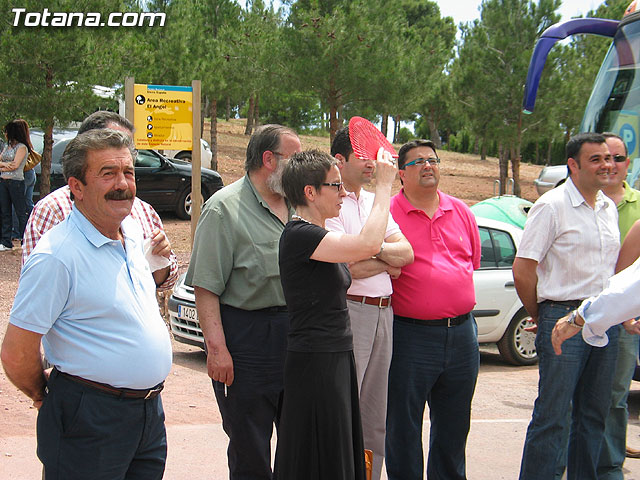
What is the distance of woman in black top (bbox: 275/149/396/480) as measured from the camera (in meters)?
3.29

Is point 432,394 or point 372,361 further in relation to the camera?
point 432,394

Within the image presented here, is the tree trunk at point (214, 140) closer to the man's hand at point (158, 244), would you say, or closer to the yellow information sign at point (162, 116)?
the yellow information sign at point (162, 116)

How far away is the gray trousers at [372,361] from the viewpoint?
3.93 meters

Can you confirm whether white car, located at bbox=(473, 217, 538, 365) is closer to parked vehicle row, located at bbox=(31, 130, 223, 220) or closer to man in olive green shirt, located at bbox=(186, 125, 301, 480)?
man in olive green shirt, located at bbox=(186, 125, 301, 480)

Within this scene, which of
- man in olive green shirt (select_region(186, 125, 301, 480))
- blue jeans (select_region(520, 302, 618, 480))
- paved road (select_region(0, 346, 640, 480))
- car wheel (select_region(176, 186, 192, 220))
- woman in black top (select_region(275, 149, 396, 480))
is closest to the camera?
woman in black top (select_region(275, 149, 396, 480))

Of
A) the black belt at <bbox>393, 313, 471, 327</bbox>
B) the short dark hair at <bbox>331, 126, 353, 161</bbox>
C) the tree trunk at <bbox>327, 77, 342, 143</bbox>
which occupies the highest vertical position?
the tree trunk at <bbox>327, 77, 342, 143</bbox>

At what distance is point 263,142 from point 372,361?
4.12ft

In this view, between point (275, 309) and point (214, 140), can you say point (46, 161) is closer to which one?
point (275, 309)

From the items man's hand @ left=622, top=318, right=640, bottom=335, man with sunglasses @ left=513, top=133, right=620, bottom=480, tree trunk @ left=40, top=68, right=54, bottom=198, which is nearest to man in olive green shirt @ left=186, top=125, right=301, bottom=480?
man with sunglasses @ left=513, top=133, right=620, bottom=480

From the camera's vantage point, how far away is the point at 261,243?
3682mm

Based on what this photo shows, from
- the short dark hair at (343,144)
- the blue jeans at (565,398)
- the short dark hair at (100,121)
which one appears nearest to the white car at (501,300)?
the blue jeans at (565,398)

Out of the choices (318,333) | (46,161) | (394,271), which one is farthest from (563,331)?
(46,161)

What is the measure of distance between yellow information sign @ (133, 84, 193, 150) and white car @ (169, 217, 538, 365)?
2168 mm

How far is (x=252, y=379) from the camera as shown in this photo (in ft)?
12.1
